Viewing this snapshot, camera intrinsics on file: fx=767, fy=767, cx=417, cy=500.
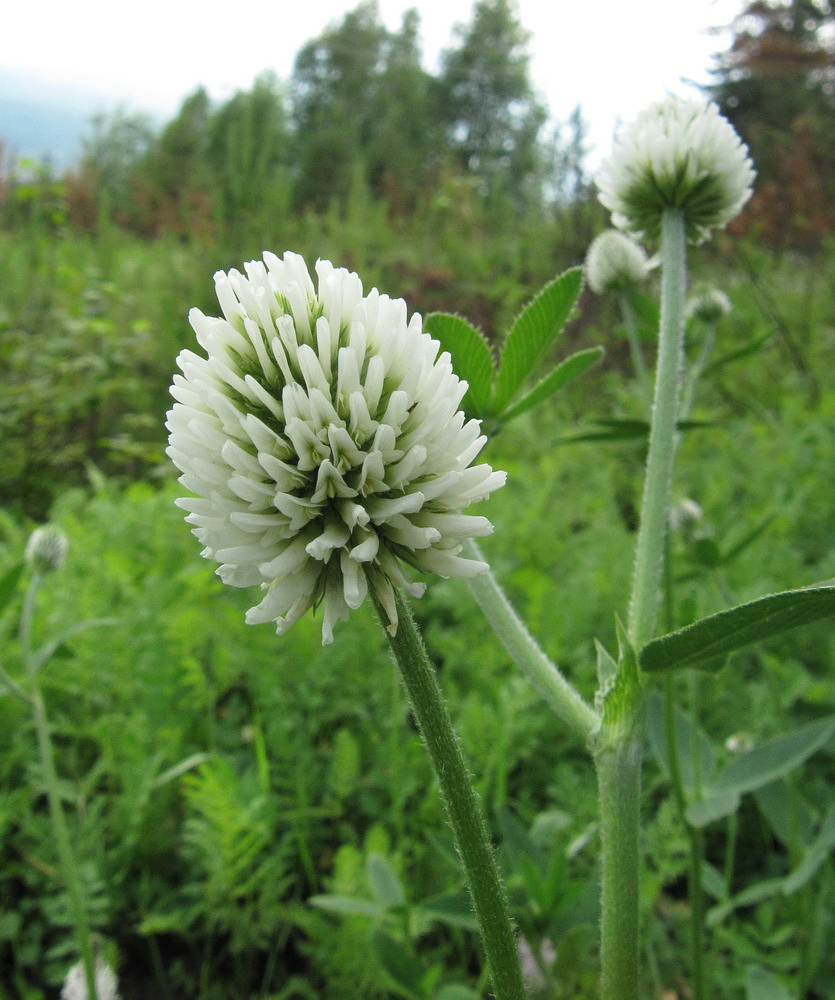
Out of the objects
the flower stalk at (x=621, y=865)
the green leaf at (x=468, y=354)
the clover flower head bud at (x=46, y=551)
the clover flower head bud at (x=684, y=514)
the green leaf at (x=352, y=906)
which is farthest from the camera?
the clover flower head bud at (x=684, y=514)

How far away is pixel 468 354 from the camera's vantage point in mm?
933

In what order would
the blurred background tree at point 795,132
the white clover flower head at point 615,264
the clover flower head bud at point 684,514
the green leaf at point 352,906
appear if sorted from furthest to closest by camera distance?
the blurred background tree at point 795,132
the clover flower head bud at point 684,514
the white clover flower head at point 615,264
the green leaf at point 352,906

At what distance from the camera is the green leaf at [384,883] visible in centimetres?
133

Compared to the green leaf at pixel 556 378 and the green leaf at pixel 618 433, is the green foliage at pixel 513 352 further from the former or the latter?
the green leaf at pixel 618 433

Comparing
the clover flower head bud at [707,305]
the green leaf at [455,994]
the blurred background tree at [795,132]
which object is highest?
the blurred background tree at [795,132]

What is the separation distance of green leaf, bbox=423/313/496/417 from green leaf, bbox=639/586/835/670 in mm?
379

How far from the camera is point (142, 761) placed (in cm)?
173

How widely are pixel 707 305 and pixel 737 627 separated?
146cm

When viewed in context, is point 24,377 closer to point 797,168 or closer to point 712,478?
point 712,478

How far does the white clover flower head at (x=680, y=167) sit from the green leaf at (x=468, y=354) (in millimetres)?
359

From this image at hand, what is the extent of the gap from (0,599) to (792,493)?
253cm

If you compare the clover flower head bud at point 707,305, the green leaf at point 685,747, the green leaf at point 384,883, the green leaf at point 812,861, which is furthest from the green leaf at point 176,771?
the clover flower head bud at point 707,305

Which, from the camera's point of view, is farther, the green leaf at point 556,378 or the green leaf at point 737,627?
the green leaf at point 556,378

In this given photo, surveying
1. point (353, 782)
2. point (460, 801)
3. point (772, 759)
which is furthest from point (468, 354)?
point (353, 782)
